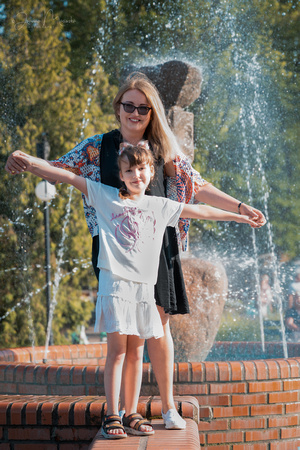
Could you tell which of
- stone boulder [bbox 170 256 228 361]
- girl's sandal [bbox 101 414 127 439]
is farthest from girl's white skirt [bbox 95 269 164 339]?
stone boulder [bbox 170 256 228 361]

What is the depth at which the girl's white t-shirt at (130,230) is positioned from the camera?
2607mm

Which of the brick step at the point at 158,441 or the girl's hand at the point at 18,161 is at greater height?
the girl's hand at the point at 18,161

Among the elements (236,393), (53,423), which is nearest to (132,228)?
(53,423)

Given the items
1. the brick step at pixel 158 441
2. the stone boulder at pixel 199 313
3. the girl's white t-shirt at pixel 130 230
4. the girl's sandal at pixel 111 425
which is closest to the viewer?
the brick step at pixel 158 441

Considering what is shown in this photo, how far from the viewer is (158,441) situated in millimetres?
2406

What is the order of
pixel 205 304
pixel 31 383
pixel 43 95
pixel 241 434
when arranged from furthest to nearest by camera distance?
pixel 43 95, pixel 205 304, pixel 31 383, pixel 241 434

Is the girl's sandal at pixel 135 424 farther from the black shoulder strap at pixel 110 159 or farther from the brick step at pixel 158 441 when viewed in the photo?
the black shoulder strap at pixel 110 159

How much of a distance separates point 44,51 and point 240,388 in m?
12.2

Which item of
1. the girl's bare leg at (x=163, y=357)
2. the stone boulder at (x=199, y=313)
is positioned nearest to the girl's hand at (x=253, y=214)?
the girl's bare leg at (x=163, y=357)

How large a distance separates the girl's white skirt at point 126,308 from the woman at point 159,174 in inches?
5.6

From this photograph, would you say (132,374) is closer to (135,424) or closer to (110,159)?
(135,424)

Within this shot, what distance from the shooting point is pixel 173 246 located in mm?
2873

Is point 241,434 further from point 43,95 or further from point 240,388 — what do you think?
point 43,95

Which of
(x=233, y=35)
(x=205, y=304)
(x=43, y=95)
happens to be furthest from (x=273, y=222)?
(x=205, y=304)
